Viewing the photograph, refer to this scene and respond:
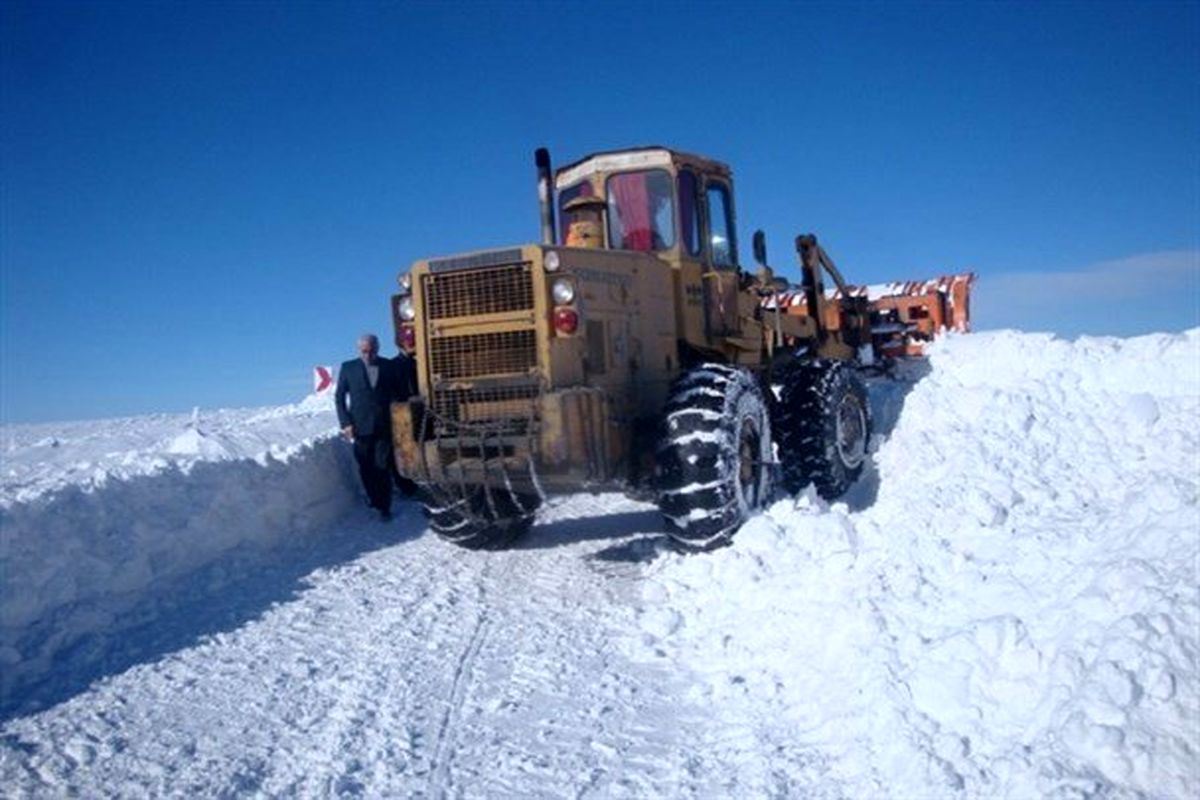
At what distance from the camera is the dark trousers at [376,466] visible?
9297 mm

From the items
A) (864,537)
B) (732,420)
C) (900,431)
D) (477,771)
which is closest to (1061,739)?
(477,771)

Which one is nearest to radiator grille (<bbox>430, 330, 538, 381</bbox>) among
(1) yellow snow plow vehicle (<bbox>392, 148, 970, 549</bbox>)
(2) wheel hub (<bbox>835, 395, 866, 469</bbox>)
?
(1) yellow snow plow vehicle (<bbox>392, 148, 970, 549</bbox>)

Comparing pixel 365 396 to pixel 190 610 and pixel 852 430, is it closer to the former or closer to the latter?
pixel 190 610

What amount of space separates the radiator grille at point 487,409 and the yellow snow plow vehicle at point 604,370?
1 centimetres

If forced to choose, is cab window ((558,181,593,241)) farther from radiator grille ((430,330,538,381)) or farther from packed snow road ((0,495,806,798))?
packed snow road ((0,495,806,798))

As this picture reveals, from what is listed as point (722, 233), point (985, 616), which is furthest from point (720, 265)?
point (985, 616)

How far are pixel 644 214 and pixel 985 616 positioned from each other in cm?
502

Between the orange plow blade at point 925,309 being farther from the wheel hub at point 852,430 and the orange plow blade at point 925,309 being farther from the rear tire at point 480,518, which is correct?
the rear tire at point 480,518

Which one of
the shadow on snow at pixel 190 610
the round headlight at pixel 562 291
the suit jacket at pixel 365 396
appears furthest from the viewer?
the suit jacket at pixel 365 396

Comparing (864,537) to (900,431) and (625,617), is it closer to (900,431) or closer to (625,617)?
(625,617)

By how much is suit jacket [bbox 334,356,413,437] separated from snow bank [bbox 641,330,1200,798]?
3382mm

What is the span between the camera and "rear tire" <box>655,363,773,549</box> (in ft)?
23.3

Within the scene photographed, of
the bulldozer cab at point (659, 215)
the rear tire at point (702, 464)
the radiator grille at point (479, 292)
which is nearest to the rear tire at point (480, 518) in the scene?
the rear tire at point (702, 464)

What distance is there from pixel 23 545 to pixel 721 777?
4762 millimetres
